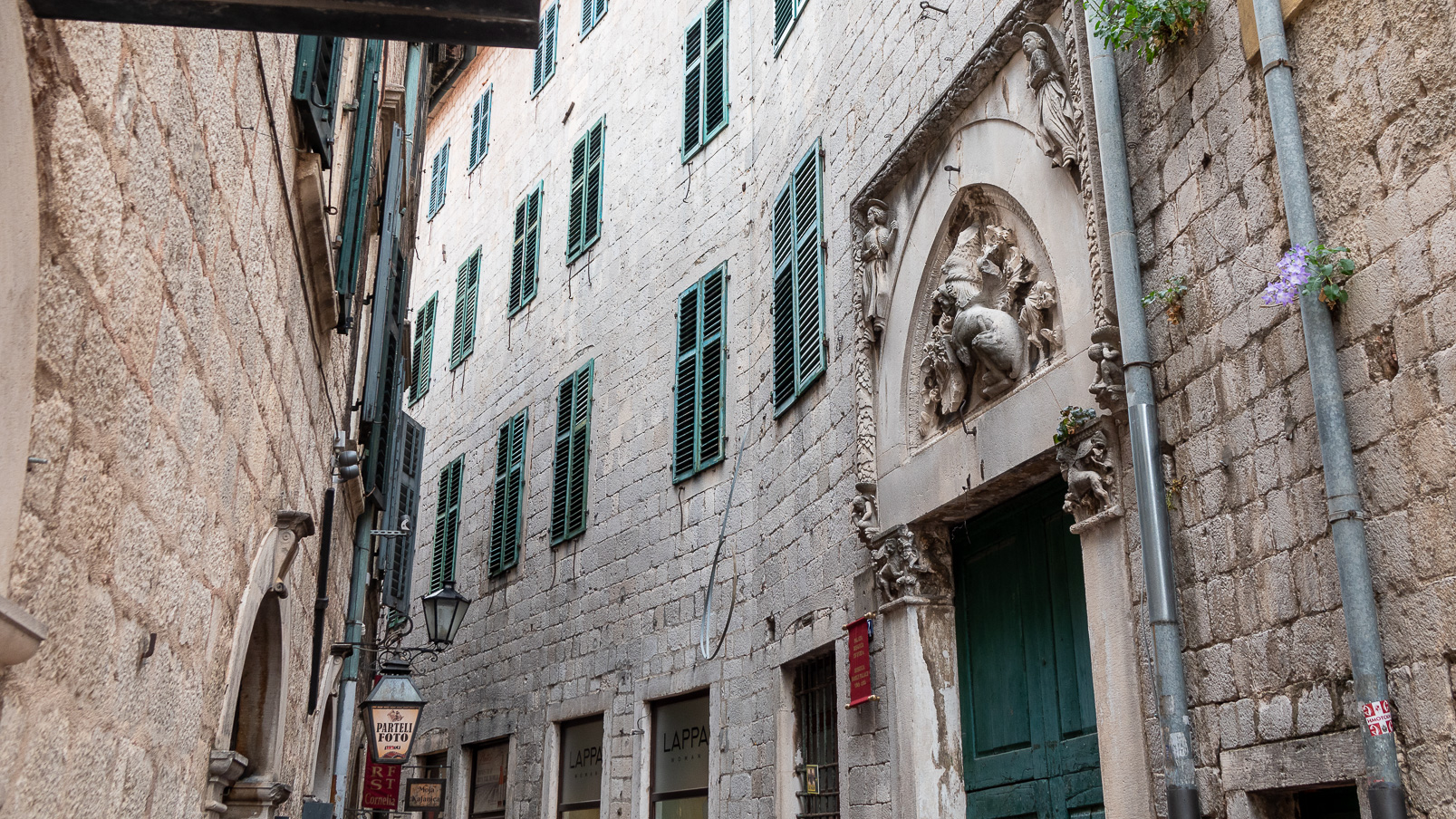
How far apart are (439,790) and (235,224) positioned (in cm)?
831

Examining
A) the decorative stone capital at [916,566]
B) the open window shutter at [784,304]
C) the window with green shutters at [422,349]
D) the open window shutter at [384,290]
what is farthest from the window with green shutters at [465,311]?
the decorative stone capital at [916,566]

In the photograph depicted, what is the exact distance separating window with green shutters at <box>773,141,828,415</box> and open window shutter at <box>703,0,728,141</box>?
70.8 inches

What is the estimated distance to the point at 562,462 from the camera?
1184 centimetres

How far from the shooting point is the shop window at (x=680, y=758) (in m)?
8.88

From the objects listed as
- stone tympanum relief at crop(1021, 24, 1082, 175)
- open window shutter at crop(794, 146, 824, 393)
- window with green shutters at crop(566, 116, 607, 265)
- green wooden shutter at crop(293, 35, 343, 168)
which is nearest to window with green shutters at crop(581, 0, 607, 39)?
window with green shutters at crop(566, 116, 607, 265)

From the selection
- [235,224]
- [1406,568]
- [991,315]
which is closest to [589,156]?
[991,315]

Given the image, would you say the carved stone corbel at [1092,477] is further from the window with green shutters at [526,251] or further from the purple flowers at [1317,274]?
the window with green shutters at [526,251]

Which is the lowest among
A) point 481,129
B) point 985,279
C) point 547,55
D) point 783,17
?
point 985,279

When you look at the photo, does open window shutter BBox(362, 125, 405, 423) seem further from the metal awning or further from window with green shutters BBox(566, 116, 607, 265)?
the metal awning

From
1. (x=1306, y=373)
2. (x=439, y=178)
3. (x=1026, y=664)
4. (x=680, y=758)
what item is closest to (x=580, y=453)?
(x=680, y=758)

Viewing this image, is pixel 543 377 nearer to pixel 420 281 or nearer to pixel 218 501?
pixel 420 281

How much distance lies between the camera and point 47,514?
8.04 ft

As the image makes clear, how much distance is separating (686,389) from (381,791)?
4.15 m

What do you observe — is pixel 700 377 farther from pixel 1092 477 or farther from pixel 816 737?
pixel 1092 477
